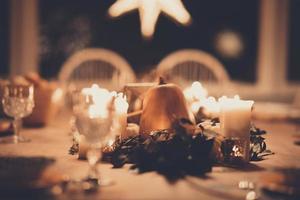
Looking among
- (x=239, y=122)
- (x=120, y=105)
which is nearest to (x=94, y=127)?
(x=120, y=105)

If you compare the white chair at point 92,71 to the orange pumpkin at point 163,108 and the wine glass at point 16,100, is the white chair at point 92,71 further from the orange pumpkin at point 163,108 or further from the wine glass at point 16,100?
the orange pumpkin at point 163,108

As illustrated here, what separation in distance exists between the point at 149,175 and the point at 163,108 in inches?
13.8

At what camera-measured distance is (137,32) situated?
553cm

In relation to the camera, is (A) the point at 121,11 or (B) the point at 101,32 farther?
(B) the point at 101,32

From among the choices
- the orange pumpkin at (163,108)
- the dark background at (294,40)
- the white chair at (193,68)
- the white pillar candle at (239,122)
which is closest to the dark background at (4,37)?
the white chair at (193,68)

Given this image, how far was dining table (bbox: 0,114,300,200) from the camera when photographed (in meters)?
1.56

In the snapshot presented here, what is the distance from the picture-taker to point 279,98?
16.9ft

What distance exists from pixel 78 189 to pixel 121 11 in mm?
1136

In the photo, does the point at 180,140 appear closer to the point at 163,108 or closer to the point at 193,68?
the point at 163,108

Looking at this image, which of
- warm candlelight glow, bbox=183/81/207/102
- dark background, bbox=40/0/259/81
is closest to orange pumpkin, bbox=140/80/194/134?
warm candlelight glow, bbox=183/81/207/102

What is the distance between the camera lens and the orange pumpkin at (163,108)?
2.08 metres

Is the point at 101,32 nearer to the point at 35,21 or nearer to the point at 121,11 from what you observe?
the point at 35,21

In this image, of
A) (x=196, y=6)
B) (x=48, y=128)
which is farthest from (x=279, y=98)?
(x=48, y=128)

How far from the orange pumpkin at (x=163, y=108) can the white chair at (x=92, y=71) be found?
93.8 inches
